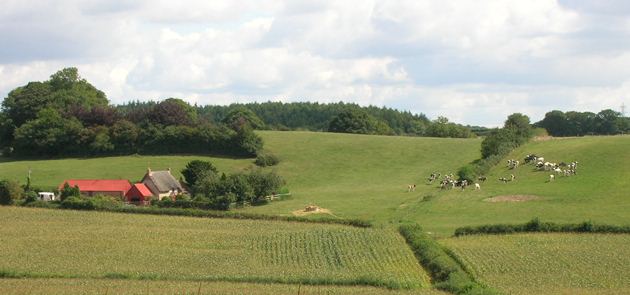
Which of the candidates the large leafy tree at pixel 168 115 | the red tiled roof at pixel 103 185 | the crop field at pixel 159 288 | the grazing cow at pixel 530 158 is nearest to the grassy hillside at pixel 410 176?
the grazing cow at pixel 530 158

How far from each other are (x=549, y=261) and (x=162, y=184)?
52.4m

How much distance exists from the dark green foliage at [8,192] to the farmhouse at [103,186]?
1278 cm

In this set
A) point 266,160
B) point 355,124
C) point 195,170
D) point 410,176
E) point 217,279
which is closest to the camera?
point 217,279

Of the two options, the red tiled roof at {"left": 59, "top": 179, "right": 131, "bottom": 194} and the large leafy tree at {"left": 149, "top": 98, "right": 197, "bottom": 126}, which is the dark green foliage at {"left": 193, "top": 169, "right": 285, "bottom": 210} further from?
the large leafy tree at {"left": 149, "top": 98, "right": 197, "bottom": 126}

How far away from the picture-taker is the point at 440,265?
159 ft

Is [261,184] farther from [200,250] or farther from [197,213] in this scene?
[200,250]

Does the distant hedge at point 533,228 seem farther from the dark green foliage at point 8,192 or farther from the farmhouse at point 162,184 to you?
the dark green foliage at point 8,192

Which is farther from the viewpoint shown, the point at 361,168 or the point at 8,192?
the point at 361,168

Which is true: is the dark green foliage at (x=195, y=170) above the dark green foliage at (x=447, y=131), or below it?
below

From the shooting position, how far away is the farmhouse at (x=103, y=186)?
305 feet

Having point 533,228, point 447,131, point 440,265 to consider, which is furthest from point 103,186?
point 447,131

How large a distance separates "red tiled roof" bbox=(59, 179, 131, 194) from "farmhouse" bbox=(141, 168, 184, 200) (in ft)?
7.16

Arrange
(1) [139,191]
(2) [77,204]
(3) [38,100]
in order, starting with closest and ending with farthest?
(2) [77,204] → (1) [139,191] → (3) [38,100]

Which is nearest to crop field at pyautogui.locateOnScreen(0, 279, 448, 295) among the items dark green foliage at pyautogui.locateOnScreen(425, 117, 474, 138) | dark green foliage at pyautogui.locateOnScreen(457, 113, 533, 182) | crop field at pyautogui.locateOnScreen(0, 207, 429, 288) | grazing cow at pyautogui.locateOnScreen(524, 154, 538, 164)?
crop field at pyautogui.locateOnScreen(0, 207, 429, 288)
